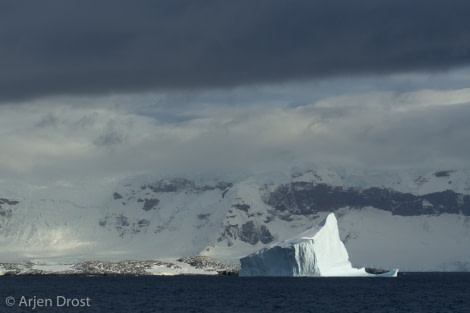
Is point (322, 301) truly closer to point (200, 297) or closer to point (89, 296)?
point (200, 297)

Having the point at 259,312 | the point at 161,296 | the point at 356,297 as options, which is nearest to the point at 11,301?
the point at 161,296

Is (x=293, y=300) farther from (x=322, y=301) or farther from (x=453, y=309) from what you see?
(x=453, y=309)

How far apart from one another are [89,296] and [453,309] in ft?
230

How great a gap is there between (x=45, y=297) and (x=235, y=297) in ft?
117

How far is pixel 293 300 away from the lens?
187750mm

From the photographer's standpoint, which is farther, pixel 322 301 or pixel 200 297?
pixel 200 297

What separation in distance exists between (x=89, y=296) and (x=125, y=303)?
24.1 meters

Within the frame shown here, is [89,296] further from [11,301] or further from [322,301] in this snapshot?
[322,301]

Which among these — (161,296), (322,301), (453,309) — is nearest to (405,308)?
(453,309)

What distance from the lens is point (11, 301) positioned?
177625 millimetres

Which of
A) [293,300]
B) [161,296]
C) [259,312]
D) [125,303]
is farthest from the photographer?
[161,296]

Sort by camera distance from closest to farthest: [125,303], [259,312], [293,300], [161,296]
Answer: [259,312] → [125,303] → [293,300] → [161,296]

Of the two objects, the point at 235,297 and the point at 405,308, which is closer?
the point at 405,308

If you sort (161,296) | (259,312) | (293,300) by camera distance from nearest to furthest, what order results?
(259,312) → (293,300) → (161,296)
